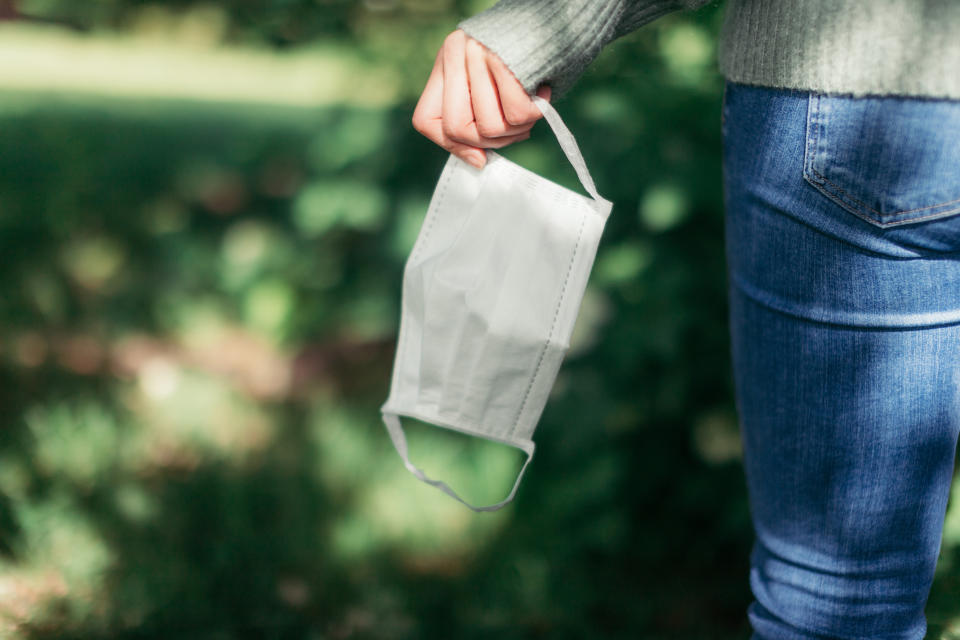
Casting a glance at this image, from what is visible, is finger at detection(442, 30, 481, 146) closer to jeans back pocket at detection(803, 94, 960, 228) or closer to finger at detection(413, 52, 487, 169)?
finger at detection(413, 52, 487, 169)

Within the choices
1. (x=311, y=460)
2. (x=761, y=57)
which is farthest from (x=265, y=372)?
(x=761, y=57)

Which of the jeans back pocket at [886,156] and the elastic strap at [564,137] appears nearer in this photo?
the jeans back pocket at [886,156]

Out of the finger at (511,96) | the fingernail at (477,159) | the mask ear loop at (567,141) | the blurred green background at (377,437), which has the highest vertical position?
the finger at (511,96)

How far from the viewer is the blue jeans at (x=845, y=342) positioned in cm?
82

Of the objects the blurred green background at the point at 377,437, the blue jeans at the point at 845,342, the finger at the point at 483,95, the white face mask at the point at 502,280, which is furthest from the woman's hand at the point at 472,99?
the blurred green background at the point at 377,437

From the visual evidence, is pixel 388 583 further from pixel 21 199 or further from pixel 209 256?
pixel 21 199

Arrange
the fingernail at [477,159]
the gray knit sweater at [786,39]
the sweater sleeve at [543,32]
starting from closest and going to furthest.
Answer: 1. the gray knit sweater at [786,39]
2. the sweater sleeve at [543,32]
3. the fingernail at [477,159]

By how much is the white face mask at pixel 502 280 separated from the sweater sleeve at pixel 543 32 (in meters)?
0.15

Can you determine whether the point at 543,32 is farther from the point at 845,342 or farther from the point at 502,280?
the point at 845,342

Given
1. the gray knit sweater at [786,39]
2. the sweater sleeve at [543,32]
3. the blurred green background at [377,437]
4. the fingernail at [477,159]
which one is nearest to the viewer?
the gray knit sweater at [786,39]

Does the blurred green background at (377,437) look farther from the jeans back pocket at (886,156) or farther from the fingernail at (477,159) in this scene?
the jeans back pocket at (886,156)

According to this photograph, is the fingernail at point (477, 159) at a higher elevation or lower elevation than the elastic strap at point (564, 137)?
lower

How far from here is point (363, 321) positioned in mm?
2422

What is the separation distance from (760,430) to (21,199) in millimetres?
3296
